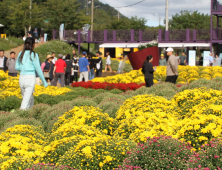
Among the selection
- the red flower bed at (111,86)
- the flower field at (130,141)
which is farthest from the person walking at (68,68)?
the flower field at (130,141)

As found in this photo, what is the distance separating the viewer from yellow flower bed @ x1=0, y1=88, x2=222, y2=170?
422 centimetres

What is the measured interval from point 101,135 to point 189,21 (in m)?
57.2

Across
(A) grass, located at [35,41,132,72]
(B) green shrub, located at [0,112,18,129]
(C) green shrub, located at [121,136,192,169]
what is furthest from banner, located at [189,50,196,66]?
(C) green shrub, located at [121,136,192,169]

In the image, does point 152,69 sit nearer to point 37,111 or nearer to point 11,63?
point 37,111

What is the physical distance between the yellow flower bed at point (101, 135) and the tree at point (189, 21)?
54.8m

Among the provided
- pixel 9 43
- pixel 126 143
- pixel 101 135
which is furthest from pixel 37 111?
pixel 9 43

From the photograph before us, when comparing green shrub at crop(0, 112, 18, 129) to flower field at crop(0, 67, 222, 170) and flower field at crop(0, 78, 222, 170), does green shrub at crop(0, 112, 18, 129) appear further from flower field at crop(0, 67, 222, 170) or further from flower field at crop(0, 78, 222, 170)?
flower field at crop(0, 78, 222, 170)

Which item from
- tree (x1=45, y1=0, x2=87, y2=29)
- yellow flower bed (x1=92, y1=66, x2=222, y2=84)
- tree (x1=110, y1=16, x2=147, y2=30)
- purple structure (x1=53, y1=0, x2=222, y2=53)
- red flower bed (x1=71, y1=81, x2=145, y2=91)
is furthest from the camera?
tree (x1=110, y1=16, x2=147, y2=30)

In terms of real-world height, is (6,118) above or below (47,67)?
below

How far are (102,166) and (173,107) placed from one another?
9.15 ft

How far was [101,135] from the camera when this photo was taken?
491cm

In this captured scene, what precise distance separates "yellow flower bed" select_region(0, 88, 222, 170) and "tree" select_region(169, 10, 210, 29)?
180 ft

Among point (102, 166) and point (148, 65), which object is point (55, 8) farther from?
point (102, 166)

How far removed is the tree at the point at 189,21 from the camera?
59.7 m
